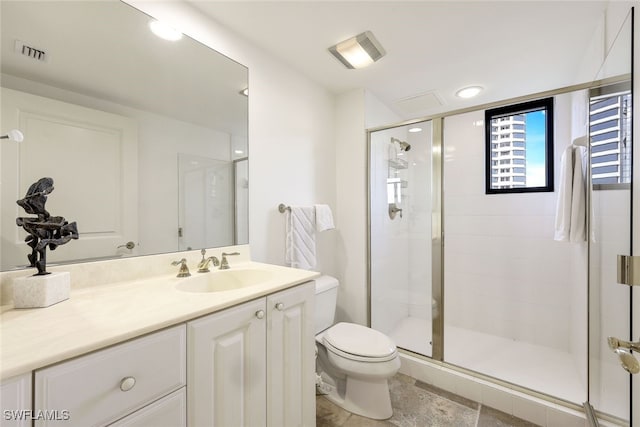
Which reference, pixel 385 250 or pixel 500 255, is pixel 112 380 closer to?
pixel 385 250

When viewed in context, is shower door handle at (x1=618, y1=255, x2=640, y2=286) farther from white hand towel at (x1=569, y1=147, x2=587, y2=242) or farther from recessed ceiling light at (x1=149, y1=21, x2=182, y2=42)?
recessed ceiling light at (x1=149, y1=21, x2=182, y2=42)

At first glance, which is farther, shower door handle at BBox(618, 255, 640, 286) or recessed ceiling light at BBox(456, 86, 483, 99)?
recessed ceiling light at BBox(456, 86, 483, 99)

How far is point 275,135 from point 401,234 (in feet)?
4.65

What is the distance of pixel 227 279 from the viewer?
4.27 feet

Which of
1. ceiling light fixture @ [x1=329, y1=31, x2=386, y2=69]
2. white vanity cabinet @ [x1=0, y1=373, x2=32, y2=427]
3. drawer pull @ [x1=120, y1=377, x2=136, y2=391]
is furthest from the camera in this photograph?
ceiling light fixture @ [x1=329, y1=31, x2=386, y2=69]

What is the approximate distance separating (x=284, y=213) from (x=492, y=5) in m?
1.61

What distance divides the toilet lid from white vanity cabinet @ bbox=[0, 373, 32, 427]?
4.21 ft

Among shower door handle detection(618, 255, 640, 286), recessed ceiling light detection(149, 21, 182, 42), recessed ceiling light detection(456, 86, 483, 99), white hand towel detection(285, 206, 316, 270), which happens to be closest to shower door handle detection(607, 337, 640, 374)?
shower door handle detection(618, 255, 640, 286)

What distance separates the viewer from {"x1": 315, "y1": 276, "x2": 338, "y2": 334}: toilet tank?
5.60 ft

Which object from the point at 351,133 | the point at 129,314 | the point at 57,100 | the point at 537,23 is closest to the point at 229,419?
the point at 129,314

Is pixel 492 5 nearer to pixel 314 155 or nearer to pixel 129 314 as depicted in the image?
pixel 314 155

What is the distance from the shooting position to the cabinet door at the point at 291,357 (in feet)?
3.29

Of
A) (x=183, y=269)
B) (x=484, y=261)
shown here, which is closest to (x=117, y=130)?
(x=183, y=269)

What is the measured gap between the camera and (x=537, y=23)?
1.38 m
